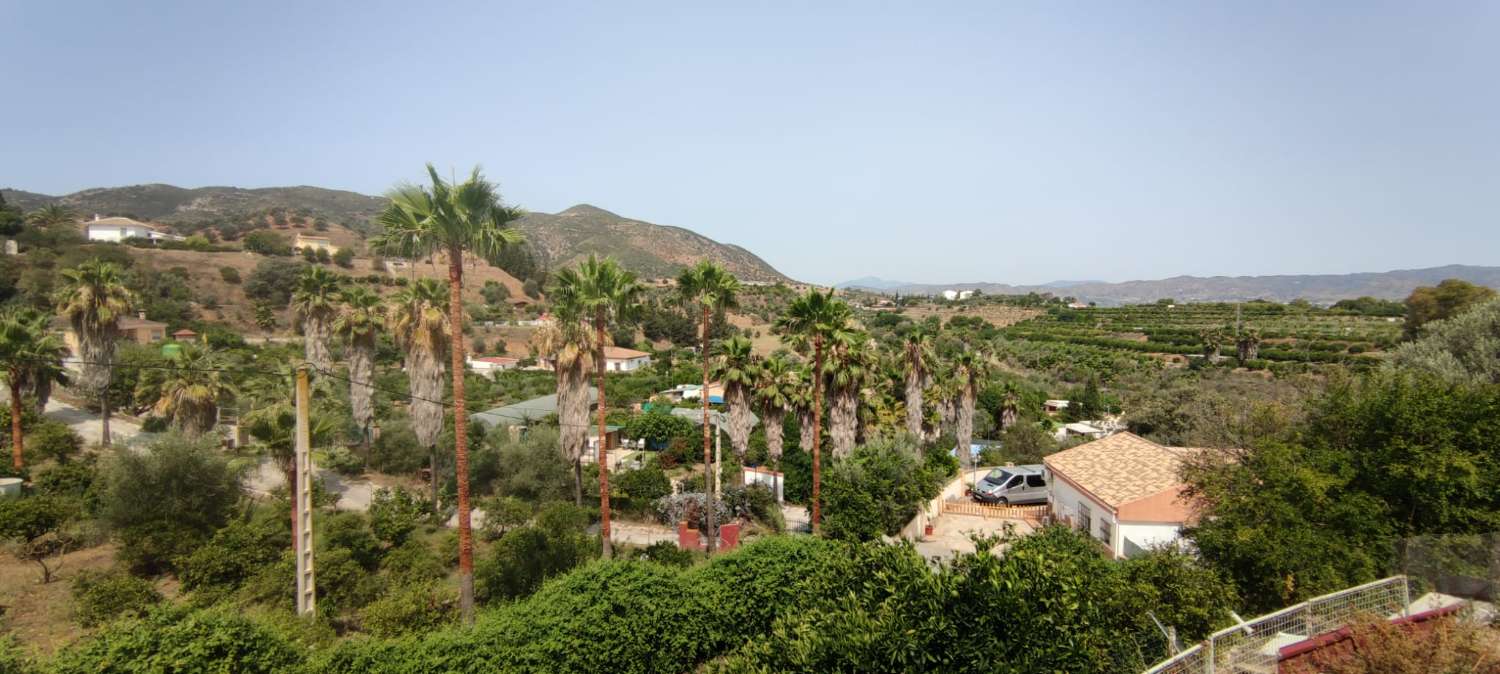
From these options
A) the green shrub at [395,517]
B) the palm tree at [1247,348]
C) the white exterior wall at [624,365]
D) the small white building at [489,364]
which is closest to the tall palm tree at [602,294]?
the green shrub at [395,517]

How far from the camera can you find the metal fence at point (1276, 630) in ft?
25.0

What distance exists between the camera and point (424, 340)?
19688 mm

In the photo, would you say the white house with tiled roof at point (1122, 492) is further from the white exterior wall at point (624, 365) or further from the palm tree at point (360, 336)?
the white exterior wall at point (624, 365)

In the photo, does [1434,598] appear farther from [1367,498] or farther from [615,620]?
[615,620]

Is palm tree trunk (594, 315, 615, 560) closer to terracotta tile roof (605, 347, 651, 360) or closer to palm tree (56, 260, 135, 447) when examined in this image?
palm tree (56, 260, 135, 447)

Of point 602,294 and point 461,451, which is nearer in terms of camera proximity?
point 461,451

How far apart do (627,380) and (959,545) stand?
3696 cm

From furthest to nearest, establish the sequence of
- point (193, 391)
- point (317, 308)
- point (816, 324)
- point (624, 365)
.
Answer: point (624, 365), point (317, 308), point (193, 391), point (816, 324)

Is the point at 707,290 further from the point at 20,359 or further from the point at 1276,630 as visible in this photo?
the point at 20,359

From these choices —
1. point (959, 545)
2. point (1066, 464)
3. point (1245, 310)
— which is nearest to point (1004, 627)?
point (959, 545)

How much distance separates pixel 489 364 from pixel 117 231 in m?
70.6

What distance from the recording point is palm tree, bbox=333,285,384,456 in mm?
26391

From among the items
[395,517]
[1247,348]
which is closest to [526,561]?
[395,517]

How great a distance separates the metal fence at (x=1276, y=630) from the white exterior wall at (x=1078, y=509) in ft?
24.5
